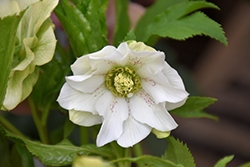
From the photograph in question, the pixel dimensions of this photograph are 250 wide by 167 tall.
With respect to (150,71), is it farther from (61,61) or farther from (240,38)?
(240,38)

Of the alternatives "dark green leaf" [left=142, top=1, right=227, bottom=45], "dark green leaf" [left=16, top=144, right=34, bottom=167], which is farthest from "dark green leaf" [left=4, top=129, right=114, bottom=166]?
"dark green leaf" [left=142, top=1, right=227, bottom=45]

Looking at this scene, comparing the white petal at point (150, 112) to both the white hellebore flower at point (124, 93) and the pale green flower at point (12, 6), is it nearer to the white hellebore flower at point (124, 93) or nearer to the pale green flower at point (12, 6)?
the white hellebore flower at point (124, 93)

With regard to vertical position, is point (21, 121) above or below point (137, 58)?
below

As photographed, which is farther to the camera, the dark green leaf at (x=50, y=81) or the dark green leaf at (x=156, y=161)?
the dark green leaf at (x=50, y=81)

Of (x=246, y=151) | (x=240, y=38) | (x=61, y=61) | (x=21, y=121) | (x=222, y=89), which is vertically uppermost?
(x=61, y=61)

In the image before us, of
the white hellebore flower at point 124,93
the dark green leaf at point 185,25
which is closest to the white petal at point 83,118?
the white hellebore flower at point 124,93

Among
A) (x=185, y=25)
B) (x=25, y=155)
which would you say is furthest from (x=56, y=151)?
(x=185, y=25)

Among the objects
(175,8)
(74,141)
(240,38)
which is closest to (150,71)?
(175,8)
